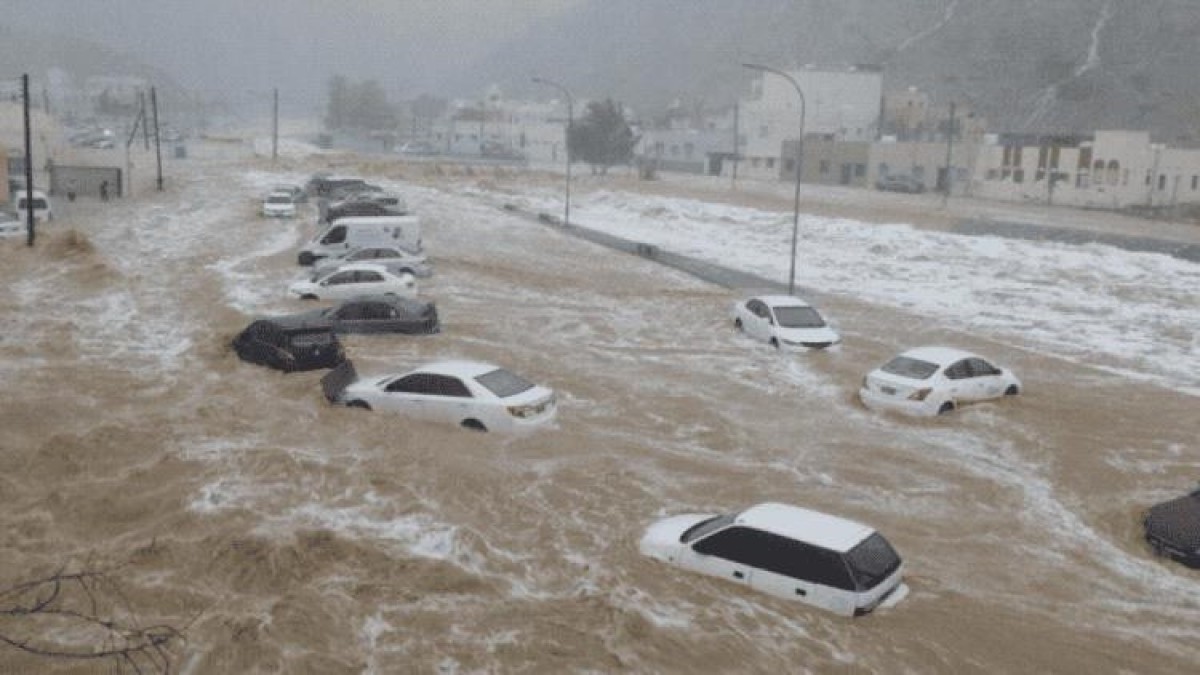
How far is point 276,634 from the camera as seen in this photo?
11141mm

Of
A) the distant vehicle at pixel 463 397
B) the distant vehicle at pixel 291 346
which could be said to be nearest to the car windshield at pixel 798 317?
the distant vehicle at pixel 463 397

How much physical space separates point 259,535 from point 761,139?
107510mm

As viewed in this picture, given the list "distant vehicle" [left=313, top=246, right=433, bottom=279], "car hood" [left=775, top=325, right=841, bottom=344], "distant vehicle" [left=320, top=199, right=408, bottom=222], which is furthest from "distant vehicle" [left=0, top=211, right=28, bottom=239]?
"car hood" [left=775, top=325, right=841, bottom=344]

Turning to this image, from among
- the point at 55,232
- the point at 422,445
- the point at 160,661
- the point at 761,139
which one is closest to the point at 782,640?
the point at 160,661

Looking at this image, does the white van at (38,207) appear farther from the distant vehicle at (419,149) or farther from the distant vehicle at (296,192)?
the distant vehicle at (419,149)

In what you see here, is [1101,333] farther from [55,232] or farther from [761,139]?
[761,139]

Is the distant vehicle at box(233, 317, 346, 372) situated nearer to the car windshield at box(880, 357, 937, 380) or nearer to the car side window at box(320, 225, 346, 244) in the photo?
the car windshield at box(880, 357, 937, 380)

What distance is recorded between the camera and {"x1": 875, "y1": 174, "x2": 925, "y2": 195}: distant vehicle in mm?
90875

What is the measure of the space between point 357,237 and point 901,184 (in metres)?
64.8

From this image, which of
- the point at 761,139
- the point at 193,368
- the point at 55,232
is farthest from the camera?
the point at 761,139

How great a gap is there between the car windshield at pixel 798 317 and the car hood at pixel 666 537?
1398cm

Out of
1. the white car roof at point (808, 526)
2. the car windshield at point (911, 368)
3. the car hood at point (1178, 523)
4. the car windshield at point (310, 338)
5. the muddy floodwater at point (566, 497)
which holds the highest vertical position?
the car windshield at point (911, 368)

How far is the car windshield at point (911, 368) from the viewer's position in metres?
21.0

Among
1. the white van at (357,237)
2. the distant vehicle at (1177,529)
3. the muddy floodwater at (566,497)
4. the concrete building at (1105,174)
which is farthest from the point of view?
the concrete building at (1105,174)
